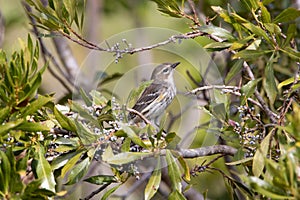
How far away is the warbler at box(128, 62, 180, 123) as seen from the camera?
2344mm

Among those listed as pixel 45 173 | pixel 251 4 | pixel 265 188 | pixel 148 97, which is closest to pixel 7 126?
pixel 45 173

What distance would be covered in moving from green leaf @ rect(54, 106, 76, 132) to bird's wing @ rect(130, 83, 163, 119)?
1.82 ft

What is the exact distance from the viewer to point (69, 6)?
70.8 inches

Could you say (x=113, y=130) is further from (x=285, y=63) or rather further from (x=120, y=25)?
(x=120, y=25)

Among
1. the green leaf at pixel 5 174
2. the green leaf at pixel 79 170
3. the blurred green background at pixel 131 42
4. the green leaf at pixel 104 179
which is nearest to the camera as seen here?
the green leaf at pixel 5 174

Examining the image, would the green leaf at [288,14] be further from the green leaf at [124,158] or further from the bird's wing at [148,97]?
A: the bird's wing at [148,97]

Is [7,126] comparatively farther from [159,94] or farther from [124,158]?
[159,94]

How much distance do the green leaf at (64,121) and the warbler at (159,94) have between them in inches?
22.6

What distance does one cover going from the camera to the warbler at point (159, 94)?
2344 mm

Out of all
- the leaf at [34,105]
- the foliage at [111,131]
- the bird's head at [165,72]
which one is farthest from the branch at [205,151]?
the bird's head at [165,72]

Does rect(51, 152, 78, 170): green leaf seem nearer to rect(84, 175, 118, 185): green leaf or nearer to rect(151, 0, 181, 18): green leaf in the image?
rect(84, 175, 118, 185): green leaf

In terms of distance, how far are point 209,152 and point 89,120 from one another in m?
0.36

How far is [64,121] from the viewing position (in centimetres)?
161

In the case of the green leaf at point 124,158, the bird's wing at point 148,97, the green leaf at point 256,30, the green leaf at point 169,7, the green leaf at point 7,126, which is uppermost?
the green leaf at point 169,7
